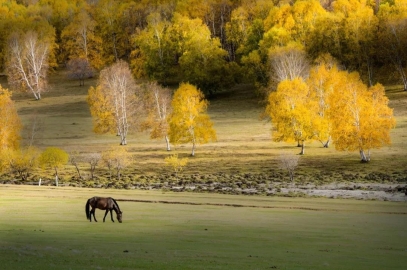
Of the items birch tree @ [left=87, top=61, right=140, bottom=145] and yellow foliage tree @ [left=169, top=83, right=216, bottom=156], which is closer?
yellow foliage tree @ [left=169, top=83, right=216, bottom=156]

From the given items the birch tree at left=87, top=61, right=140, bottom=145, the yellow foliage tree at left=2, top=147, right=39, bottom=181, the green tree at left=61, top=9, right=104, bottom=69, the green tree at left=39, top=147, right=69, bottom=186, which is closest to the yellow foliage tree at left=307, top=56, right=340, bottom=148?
the birch tree at left=87, top=61, right=140, bottom=145

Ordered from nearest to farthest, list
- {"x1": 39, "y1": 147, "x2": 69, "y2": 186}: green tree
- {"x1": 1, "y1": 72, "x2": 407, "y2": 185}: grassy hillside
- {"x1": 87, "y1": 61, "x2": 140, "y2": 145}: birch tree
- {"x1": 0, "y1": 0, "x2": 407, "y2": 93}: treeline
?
{"x1": 1, "y1": 72, "x2": 407, "y2": 185}: grassy hillside
{"x1": 39, "y1": 147, "x2": 69, "y2": 186}: green tree
{"x1": 87, "y1": 61, "x2": 140, "y2": 145}: birch tree
{"x1": 0, "y1": 0, "x2": 407, "y2": 93}: treeline

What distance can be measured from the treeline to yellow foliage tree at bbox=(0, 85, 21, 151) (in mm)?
38976

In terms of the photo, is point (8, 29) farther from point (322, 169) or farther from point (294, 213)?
point (294, 213)

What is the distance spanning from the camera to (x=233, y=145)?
77500 mm

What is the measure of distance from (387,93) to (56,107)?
184 ft

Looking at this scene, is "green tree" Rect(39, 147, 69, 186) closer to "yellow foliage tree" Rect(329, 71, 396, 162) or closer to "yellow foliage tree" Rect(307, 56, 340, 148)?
"yellow foliage tree" Rect(329, 71, 396, 162)

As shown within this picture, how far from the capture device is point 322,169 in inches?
2511

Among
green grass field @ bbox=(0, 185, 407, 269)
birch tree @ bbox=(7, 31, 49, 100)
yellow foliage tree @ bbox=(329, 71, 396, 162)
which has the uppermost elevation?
birch tree @ bbox=(7, 31, 49, 100)

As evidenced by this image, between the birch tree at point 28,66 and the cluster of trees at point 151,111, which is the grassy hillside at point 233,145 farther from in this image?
the birch tree at point 28,66

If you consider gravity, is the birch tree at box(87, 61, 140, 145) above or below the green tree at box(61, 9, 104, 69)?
below

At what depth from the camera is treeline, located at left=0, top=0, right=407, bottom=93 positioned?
336 feet

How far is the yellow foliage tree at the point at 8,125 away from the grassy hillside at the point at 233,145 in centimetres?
728

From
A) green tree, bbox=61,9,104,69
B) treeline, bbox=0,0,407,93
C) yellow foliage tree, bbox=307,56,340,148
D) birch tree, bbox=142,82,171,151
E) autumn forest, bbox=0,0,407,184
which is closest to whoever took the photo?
autumn forest, bbox=0,0,407,184
